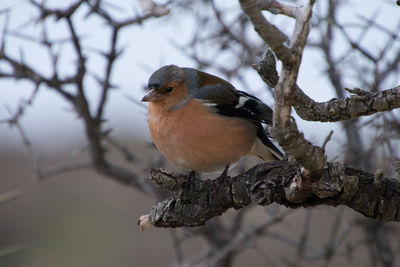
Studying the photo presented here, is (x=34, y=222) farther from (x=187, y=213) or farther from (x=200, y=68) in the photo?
(x=187, y=213)

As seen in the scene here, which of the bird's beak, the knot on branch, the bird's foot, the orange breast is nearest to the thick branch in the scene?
the bird's foot

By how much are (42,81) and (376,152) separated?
352 centimetres

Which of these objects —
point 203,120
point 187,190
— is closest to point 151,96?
point 203,120

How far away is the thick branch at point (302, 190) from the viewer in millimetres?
3188

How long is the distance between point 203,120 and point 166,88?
1.99ft

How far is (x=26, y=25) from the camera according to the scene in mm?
5008

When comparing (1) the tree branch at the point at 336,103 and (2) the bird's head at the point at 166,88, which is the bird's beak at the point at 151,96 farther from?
(1) the tree branch at the point at 336,103

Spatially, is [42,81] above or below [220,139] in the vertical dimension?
below

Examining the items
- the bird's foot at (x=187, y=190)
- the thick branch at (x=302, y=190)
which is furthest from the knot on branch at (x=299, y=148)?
the bird's foot at (x=187, y=190)

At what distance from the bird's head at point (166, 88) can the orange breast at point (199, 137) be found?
0.35ft

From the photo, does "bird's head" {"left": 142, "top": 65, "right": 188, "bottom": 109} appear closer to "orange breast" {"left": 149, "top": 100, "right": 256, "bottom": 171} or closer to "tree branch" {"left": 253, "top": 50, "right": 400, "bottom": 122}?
"orange breast" {"left": 149, "top": 100, "right": 256, "bottom": 171}

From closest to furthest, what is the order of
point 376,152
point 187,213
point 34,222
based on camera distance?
point 187,213
point 376,152
point 34,222

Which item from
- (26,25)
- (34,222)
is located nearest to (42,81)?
(26,25)

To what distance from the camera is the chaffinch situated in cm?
468
